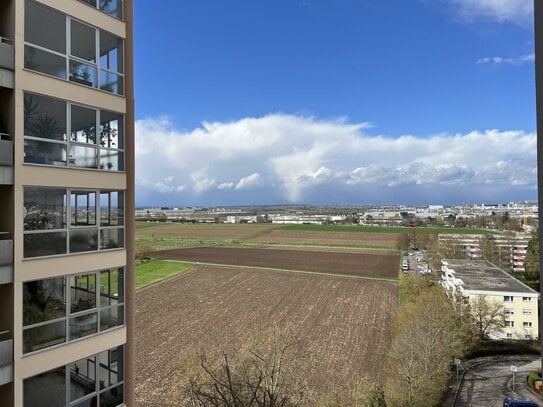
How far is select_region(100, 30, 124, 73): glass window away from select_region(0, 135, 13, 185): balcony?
2.34 meters

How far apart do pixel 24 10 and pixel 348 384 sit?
2150cm

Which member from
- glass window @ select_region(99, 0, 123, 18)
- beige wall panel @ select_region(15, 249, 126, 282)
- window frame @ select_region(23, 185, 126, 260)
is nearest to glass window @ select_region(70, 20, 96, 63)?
glass window @ select_region(99, 0, 123, 18)

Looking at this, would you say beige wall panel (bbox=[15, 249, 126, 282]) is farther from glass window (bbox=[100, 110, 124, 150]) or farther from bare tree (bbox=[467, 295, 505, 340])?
bare tree (bbox=[467, 295, 505, 340])

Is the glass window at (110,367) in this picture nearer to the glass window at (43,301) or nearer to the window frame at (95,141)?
the glass window at (43,301)

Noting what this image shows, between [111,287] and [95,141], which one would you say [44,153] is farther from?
[111,287]

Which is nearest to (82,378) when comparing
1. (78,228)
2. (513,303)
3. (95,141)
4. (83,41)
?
(78,228)

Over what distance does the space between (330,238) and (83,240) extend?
306 ft

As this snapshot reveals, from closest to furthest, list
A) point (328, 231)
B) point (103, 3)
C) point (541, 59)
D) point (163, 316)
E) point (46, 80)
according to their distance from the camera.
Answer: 1. point (541, 59)
2. point (46, 80)
3. point (103, 3)
4. point (163, 316)
5. point (328, 231)

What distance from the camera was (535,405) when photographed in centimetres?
1888

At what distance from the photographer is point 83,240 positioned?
21.9 ft

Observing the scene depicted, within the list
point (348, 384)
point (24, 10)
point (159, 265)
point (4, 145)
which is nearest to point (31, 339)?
point (4, 145)

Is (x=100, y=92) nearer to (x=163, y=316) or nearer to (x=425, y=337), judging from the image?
(x=425, y=337)

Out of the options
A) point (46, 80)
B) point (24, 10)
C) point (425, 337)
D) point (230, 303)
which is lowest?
point (230, 303)

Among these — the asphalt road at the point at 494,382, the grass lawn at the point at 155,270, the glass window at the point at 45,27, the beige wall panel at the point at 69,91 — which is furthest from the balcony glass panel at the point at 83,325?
the grass lawn at the point at 155,270
